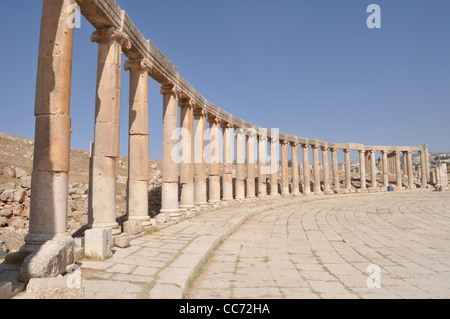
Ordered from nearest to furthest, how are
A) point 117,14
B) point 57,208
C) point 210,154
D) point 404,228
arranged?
point 57,208
point 117,14
point 404,228
point 210,154

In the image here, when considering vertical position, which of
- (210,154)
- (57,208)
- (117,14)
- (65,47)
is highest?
(117,14)

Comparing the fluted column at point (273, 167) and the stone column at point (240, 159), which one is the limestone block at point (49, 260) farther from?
the fluted column at point (273, 167)

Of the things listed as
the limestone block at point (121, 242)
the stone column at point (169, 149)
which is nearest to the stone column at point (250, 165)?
the stone column at point (169, 149)

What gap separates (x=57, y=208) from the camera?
629 cm

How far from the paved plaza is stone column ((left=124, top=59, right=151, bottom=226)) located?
141cm

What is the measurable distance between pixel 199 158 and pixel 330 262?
1105cm

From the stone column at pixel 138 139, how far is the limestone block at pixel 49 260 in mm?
5127

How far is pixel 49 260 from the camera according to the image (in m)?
4.82

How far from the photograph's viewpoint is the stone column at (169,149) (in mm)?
13211

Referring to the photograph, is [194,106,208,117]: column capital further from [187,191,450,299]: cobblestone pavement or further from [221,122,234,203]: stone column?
[187,191,450,299]: cobblestone pavement

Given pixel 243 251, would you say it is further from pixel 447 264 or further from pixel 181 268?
pixel 447 264

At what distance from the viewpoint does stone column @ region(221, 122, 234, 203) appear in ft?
69.3
